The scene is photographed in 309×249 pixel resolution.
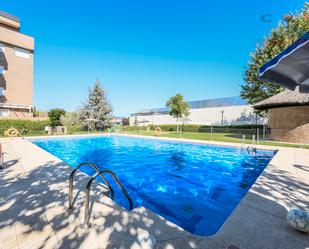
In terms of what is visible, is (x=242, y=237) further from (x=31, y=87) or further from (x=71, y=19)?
(x=31, y=87)

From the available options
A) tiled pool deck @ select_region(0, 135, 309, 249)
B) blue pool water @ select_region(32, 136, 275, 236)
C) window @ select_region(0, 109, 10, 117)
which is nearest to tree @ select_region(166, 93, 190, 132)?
blue pool water @ select_region(32, 136, 275, 236)

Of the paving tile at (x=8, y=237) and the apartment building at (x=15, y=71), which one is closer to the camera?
the paving tile at (x=8, y=237)

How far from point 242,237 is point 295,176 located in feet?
13.5

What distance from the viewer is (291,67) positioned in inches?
105

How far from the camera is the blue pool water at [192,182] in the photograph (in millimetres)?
4289

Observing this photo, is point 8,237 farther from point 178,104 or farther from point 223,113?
point 223,113

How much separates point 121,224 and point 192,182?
427 centimetres

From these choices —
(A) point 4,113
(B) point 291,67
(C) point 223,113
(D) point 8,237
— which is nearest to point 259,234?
(B) point 291,67

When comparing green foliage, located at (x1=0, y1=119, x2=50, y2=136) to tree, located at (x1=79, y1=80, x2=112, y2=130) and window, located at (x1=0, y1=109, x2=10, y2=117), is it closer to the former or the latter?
window, located at (x1=0, y1=109, x2=10, y2=117)

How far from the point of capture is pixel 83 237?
8.11ft

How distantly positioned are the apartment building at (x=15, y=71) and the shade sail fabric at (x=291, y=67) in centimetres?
2971

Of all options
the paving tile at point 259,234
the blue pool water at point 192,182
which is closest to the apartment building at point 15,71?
the blue pool water at point 192,182

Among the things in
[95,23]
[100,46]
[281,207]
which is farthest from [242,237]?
[100,46]

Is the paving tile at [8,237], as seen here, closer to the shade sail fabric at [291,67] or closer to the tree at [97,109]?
the shade sail fabric at [291,67]
